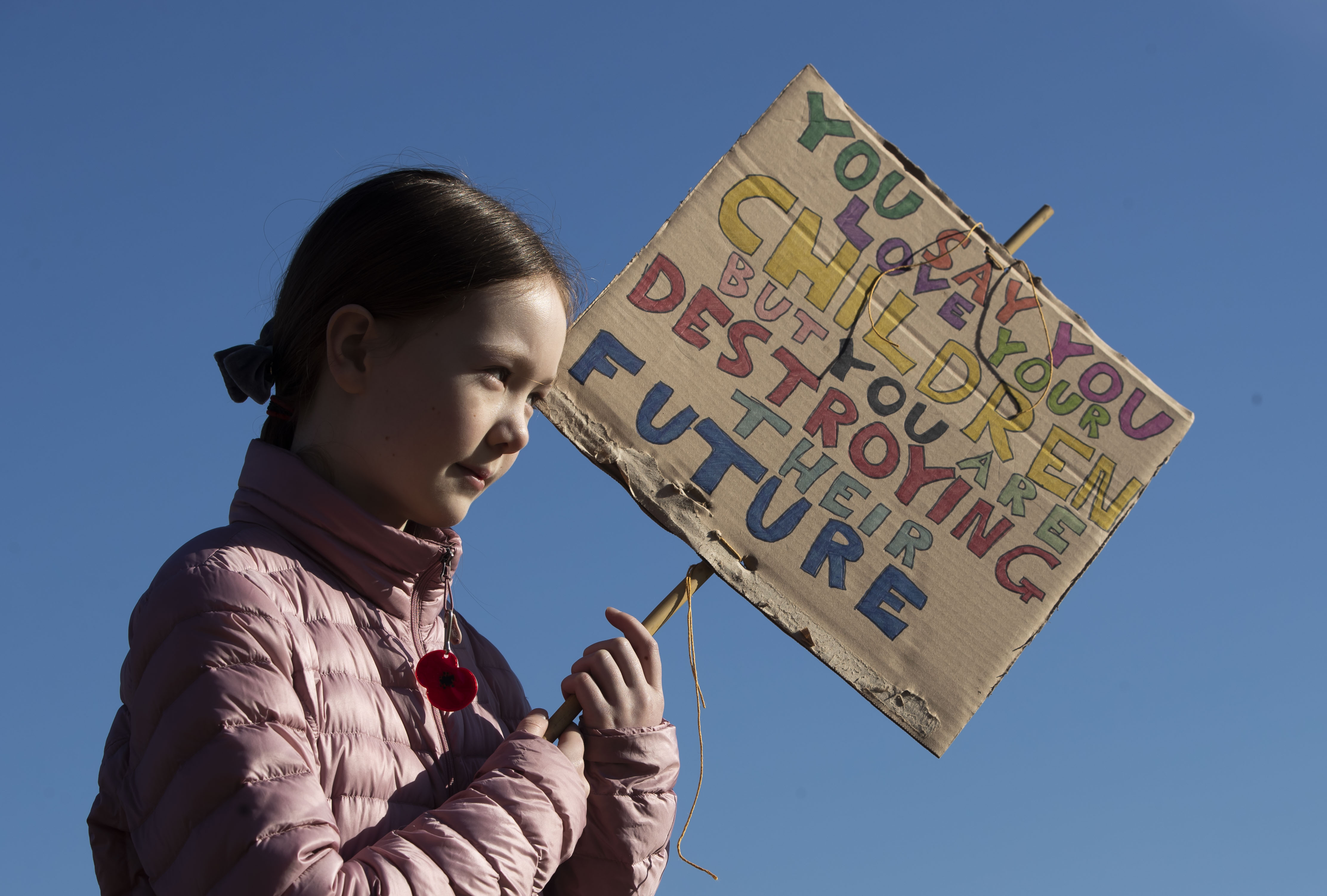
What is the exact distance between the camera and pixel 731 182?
2814 millimetres

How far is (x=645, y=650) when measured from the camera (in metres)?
2.20

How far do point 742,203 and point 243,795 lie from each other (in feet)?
5.87

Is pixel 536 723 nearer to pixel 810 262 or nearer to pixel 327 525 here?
pixel 327 525

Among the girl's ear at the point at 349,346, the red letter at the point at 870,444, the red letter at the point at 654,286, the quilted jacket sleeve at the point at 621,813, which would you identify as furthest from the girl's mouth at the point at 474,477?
the red letter at the point at 870,444

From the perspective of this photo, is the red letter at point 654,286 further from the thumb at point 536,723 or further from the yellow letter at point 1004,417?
the thumb at point 536,723

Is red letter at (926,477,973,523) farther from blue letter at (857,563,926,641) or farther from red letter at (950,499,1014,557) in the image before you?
blue letter at (857,563,926,641)

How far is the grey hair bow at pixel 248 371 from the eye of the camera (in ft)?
6.84

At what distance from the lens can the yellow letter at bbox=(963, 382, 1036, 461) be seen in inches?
110

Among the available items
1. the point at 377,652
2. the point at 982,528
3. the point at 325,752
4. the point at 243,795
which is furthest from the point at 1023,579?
the point at 243,795

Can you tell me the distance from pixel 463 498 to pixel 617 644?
395 millimetres

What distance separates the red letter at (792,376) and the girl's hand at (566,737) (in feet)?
3.20

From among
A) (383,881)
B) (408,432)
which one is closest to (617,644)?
(408,432)

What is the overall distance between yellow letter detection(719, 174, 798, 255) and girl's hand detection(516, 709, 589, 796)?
124cm

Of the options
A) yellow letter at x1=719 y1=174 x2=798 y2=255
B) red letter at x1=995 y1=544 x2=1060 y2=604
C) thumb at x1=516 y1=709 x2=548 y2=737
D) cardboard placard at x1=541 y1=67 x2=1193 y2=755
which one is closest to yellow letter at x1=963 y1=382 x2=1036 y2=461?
cardboard placard at x1=541 y1=67 x2=1193 y2=755
